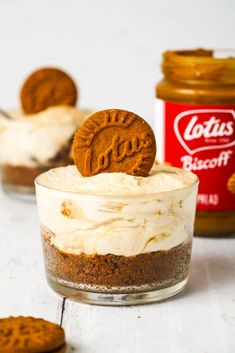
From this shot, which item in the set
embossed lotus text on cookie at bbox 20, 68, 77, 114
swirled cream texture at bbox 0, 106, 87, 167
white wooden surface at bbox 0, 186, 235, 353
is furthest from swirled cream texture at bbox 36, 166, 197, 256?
embossed lotus text on cookie at bbox 20, 68, 77, 114

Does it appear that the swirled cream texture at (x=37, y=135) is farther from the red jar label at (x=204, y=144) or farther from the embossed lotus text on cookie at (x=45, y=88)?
the red jar label at (x=204, y=144)

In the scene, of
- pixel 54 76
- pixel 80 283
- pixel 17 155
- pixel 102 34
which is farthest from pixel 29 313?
pixel 102 34

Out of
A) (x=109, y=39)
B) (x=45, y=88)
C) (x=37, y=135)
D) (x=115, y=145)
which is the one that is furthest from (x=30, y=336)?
(x=109, y=39)

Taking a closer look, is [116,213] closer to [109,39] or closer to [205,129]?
[205,129]

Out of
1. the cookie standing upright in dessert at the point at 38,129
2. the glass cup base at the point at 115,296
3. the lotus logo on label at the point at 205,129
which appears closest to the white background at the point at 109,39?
the cookie standing upright in dessert at the point at 38,129

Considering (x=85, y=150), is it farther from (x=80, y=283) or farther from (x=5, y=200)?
(x=5, y=200)
